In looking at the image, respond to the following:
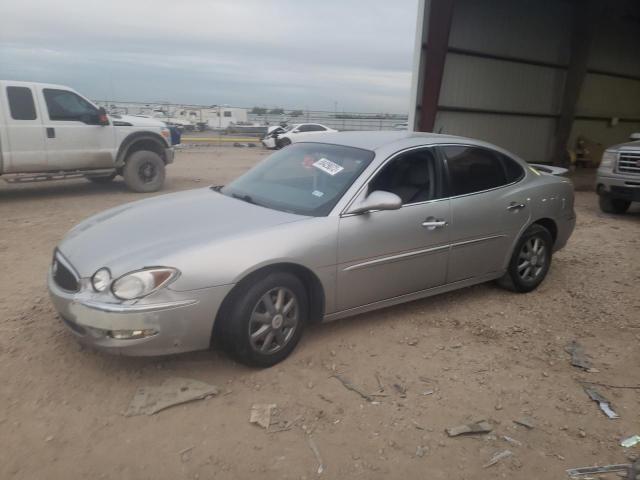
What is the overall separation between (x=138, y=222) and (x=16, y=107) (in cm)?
669

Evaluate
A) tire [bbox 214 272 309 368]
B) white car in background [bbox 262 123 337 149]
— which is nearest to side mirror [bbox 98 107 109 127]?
tire [bbox 214 272 309 368]

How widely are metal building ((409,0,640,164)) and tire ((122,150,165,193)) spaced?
5815 millimetres

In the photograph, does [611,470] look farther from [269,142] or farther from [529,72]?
[269,142]

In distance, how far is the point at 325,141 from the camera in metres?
4.41

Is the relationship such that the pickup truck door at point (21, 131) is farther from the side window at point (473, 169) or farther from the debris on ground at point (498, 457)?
the debris on ground at point (498, 457)

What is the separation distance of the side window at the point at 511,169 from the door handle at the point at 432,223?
1.08 m

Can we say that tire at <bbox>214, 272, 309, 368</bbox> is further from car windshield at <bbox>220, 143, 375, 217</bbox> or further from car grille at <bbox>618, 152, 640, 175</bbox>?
car grille at <bbox>618, 152, 640, 175</bbox>

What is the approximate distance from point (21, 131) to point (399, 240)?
7.73 m

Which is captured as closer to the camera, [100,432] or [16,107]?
[100,432]

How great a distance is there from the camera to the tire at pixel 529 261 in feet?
15.7

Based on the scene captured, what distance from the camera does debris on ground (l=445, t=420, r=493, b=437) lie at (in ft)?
9.27

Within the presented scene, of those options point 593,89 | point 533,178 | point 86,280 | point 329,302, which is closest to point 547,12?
point 593,89

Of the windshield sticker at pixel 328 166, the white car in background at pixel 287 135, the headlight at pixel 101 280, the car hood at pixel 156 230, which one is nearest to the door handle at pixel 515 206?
the windshield sticker at pixel 328 166

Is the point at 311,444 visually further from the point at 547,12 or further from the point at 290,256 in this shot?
the point at 547,12
